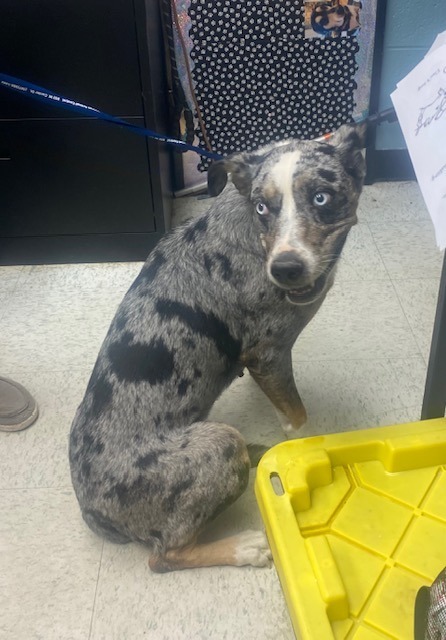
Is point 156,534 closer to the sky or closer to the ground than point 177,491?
closer to the ground

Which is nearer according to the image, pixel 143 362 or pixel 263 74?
pixel 143 362

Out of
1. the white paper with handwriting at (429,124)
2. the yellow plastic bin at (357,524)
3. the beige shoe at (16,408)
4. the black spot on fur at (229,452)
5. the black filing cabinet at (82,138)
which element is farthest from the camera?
the black filing cabinet at (82,138)

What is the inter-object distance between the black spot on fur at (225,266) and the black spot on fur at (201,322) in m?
0.12

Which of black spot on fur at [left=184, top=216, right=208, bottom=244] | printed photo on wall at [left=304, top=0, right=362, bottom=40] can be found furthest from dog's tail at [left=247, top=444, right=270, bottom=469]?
printed photo on wall at [left=304, top=0, right=362, bottom=40]

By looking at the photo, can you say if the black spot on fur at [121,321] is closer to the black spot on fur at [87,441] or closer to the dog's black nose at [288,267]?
the black spot on fur at [87,441]

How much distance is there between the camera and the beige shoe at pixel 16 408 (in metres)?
2.20

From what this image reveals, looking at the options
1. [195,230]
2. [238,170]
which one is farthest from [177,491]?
[238,170]

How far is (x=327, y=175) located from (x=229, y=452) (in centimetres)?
78

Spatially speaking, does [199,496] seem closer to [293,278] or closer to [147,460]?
[147,460]

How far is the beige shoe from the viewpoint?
2195mm

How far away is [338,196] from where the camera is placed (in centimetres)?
160

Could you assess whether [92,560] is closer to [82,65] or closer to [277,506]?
[277,506]

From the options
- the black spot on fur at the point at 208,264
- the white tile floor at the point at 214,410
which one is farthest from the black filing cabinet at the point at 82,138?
the black spot on fur at the point at 208,264

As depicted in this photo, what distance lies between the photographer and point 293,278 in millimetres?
1562
